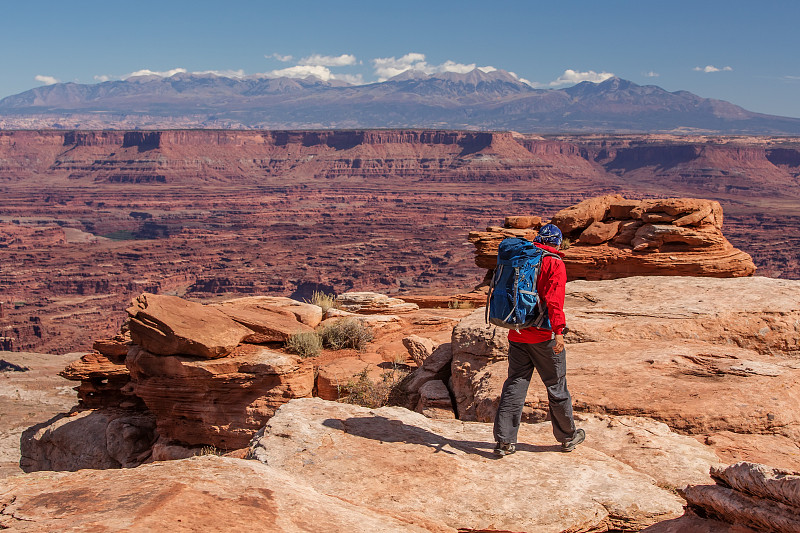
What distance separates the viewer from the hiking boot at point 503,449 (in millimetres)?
4652

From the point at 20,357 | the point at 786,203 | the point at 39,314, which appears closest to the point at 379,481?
the point at 20,357

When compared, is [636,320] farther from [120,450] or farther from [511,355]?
[120,450]

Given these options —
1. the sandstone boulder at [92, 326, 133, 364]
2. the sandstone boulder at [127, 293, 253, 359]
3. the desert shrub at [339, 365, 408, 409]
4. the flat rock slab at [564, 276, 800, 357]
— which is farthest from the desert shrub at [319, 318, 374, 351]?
the flat rock slab at [564, 276, 800, 357]

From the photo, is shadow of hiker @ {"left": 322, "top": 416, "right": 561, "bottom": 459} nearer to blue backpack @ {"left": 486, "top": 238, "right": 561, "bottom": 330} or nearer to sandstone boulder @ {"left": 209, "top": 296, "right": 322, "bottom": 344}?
blue backpack @ {"left": 486, "top": 238, "right": 561, "bottom": 330}

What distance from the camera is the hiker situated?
4.66 meters

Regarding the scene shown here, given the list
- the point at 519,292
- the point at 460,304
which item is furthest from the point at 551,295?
the point at 460,304

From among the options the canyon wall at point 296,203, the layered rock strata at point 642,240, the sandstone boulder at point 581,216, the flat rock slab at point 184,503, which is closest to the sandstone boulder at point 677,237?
the layered rock strata at point 642,240

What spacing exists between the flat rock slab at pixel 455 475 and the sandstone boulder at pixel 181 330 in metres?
3.88

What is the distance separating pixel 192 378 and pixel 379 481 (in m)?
5.45

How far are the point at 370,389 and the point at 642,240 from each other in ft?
32.5

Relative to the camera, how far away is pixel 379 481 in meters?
4.16

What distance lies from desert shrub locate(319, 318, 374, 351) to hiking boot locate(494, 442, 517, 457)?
6.67 m

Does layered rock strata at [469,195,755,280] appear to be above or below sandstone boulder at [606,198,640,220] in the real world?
below

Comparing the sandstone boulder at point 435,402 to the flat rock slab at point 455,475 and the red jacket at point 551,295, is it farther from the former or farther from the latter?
the red jacket at point 551,295
